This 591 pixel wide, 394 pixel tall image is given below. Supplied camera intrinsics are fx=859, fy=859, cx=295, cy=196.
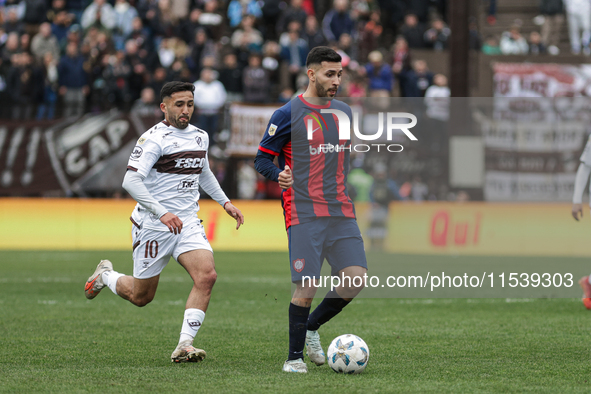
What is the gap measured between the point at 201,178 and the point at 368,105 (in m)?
8.39

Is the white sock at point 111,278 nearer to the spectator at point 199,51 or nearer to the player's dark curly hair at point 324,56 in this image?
the player's dark curly hair at point 324,56

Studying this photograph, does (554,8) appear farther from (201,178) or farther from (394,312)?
(201,178)

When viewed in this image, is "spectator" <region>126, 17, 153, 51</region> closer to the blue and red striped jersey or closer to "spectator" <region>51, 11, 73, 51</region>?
"spectator" <region>51, 11, 73, 51</region>

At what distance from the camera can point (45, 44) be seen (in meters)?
19.8

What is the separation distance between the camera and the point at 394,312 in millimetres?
9570

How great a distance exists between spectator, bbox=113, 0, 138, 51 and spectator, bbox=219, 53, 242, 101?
128 inches

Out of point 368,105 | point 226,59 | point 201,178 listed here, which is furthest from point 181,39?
point 201,178

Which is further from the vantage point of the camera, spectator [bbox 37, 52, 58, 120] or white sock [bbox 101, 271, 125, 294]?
spectator [bbox 37, 52, 58, 120]

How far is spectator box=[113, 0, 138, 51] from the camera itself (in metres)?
20.5

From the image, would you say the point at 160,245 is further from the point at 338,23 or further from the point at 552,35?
the point at 552,35

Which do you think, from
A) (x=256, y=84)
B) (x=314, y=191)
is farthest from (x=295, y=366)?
(x=256, y=84)

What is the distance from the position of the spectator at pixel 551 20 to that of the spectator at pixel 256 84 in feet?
25.3

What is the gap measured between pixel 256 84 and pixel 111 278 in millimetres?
11524

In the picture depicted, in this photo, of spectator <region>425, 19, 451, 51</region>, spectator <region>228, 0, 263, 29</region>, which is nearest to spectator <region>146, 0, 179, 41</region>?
spectator <region>228, 0, 263, 29</region>
